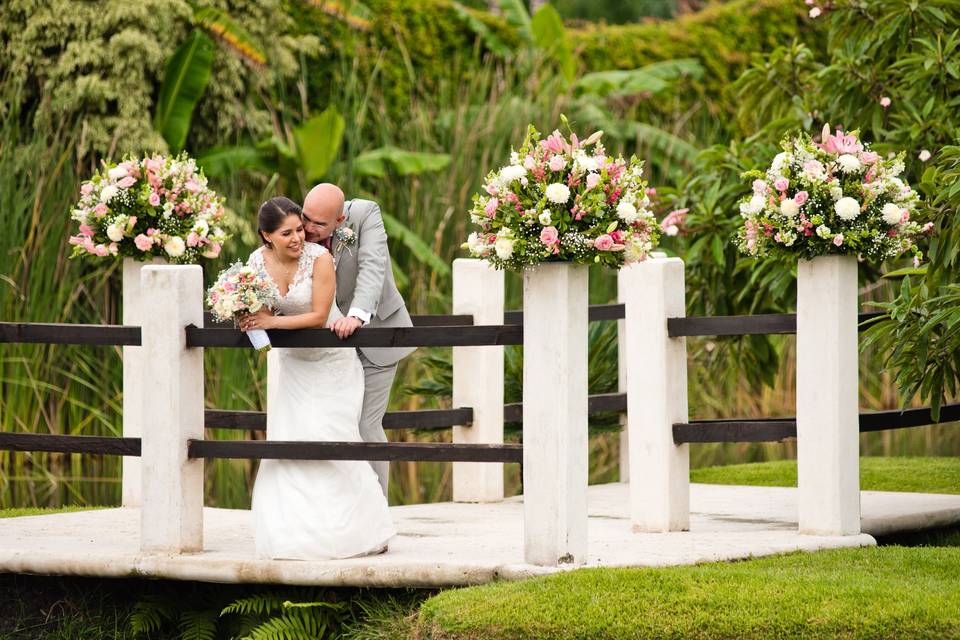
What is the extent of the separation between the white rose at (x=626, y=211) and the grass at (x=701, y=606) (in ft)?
4.83

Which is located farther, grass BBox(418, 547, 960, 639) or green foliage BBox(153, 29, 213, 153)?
green foliage BBox(153, 29, 213, 153)

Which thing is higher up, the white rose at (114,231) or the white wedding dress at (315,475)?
the white rose at (114,231)

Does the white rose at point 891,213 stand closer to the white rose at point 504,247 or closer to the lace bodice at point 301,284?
the white rose at point 504,247

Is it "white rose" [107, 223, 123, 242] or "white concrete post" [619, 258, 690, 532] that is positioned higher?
"white rose" [107, 223, 123, 242]

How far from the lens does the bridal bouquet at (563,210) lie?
255 inches

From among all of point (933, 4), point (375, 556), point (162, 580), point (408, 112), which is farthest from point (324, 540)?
point (408, 112)

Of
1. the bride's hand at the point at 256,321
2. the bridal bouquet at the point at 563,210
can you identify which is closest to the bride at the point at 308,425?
the bride's hand at the point at 256,321

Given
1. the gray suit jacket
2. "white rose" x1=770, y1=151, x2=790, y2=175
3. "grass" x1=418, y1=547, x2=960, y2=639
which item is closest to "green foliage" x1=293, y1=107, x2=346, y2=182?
the gray suit jacket

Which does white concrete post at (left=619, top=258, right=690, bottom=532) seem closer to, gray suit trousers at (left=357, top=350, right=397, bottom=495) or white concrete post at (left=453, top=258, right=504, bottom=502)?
gray suit trousers at (left=357, top=350, right=397, bottom=495)

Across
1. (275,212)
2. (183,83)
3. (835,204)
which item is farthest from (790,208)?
(183,83)

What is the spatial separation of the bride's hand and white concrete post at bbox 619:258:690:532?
1.92 metres

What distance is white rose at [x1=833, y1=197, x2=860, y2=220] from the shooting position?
281 inches

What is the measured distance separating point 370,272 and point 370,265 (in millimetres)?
47

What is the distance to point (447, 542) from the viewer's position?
7.48m
